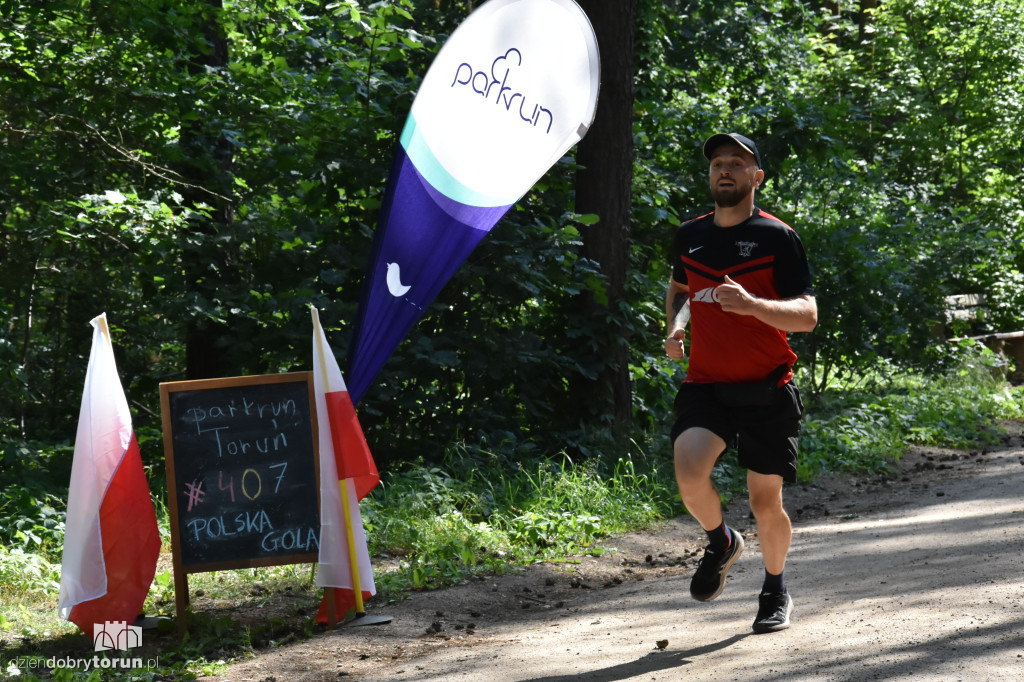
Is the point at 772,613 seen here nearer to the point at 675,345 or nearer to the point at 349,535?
the point at 675,345

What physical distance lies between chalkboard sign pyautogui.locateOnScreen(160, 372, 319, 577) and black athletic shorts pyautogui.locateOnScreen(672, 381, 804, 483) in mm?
1954

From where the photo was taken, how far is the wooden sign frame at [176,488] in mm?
5008

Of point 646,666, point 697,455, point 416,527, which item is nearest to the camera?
point 646,666

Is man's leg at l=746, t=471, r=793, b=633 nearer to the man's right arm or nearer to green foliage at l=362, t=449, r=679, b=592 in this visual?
the man's right arm

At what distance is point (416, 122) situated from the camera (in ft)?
16.3

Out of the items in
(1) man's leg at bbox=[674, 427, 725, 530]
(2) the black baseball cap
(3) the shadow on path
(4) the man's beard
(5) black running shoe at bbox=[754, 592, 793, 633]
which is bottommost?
(3) the shadow on path

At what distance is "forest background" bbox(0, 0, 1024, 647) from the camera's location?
→ 796cm

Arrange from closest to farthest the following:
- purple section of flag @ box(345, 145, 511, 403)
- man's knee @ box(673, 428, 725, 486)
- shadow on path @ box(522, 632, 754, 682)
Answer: shadow on path @ box(522, 632, 754, 682) → man's knee @ box(673, 428, 725, 486) → purple section of flag @ box(345, 145, 511, 403)

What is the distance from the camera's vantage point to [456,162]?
4.98m

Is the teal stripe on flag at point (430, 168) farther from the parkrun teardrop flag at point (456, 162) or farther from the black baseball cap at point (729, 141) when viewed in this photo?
the black baseball cap at point (729, 141)

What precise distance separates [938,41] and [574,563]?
16.5m

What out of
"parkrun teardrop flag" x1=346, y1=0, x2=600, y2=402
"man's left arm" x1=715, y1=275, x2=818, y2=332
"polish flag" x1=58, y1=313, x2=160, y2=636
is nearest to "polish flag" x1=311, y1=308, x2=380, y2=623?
"parkrun teardrop flag" x1=346, y1=0, x2=600, y2=402

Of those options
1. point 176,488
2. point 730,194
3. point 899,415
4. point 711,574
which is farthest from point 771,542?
point 899,415

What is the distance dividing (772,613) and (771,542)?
0.33m
